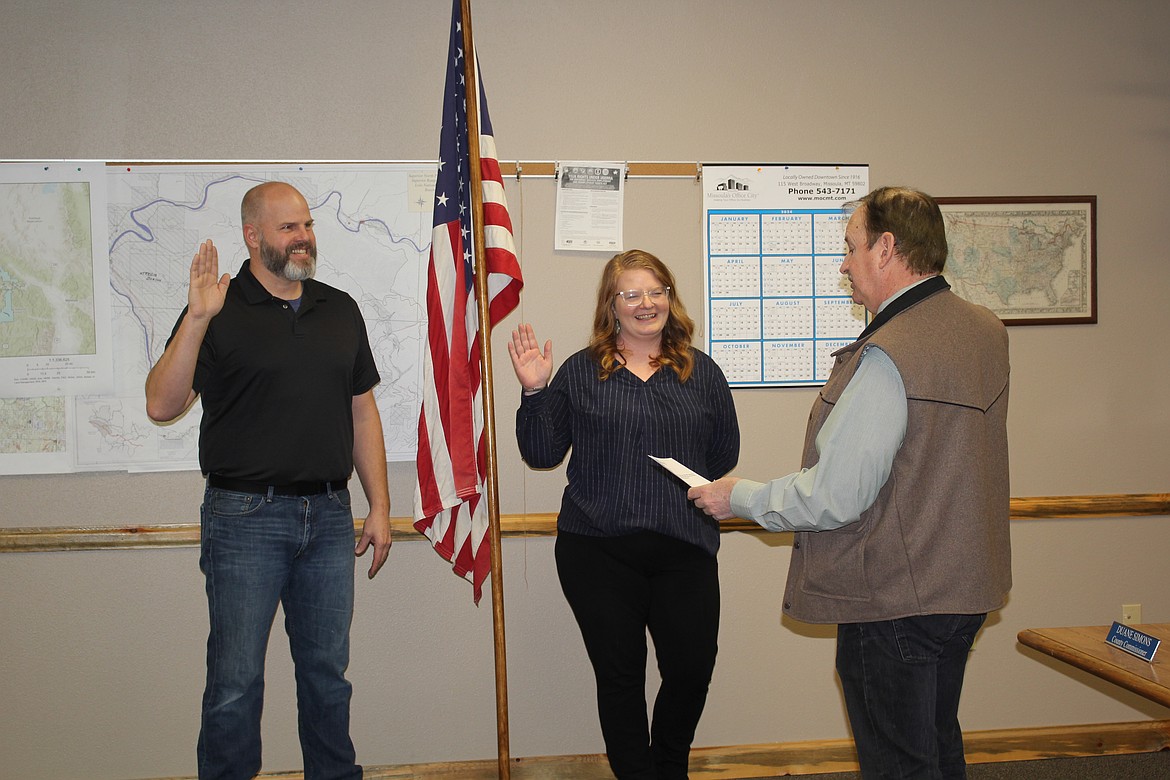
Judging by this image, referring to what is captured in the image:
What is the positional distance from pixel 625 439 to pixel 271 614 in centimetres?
106

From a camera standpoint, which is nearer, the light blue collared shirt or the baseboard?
the light blue collared shirt

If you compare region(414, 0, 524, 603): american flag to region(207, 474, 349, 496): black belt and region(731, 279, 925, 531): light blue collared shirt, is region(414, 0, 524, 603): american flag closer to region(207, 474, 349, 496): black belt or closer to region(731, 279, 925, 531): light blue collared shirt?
region(207, 474, 349, 496): black belt

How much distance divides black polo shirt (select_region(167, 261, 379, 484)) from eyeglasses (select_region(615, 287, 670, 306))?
2.66 feet

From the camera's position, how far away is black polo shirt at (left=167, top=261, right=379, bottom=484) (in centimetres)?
230

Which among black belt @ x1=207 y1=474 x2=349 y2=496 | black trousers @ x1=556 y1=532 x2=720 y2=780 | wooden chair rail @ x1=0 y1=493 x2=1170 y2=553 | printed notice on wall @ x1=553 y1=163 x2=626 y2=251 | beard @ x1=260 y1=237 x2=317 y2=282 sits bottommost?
Result: black trousers @ x1=556 y1=532 x2=720 y2=780

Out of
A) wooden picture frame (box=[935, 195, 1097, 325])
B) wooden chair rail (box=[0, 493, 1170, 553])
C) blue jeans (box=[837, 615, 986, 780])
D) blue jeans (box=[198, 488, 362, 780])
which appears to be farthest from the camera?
wooden picture frame (box=[935, 195, 1097, 325])

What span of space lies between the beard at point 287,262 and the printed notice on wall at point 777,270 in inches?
52.2

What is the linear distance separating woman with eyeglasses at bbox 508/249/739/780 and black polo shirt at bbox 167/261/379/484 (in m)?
0.52

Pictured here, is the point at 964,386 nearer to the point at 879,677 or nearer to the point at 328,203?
the point at 879,677

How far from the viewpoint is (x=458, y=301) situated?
2.51 metres

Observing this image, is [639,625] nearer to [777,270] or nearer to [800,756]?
[800,756]

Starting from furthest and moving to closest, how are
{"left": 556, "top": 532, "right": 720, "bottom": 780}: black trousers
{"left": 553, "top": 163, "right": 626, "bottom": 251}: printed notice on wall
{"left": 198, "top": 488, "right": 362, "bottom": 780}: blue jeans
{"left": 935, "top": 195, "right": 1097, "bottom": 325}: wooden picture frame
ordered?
{"left": 935, "top": 195, "right": 1097, "bottom": 325}: wooden picture frame → {"left": 553, "top": 163, "right": 626, "bottom": 251}: printed notice on wall → {"left": 556, "top": 532, "right": 720, "bottom": 780}: black trousers → {"left": 198, "top": 488, "right": 362, "bottom": 780}: blue jeans

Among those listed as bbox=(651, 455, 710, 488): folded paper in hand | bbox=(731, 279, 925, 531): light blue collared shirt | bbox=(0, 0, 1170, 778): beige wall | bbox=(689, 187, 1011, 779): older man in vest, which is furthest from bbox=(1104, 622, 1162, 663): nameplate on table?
bbox=(0, 0, 1170, 778): beige wall

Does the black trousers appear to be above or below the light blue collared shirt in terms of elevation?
below
